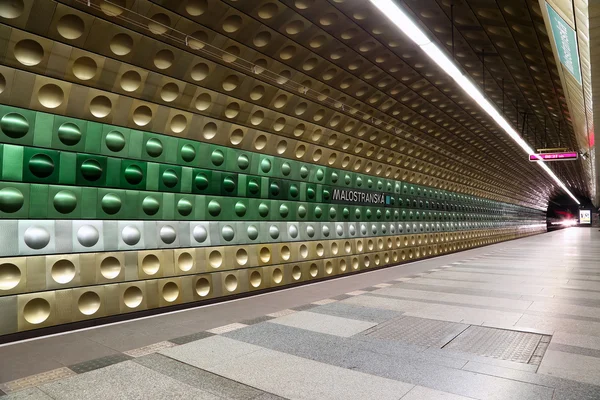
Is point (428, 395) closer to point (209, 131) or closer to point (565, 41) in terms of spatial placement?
point (565, 41)

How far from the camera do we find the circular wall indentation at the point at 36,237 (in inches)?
190

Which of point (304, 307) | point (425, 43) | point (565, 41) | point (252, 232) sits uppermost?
point (425, 43)

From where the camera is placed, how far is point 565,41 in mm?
5520

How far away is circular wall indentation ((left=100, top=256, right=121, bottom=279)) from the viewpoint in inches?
215

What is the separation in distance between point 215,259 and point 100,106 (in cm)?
305

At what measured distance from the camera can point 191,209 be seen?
6703mm

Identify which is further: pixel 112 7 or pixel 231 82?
pixel 231 82

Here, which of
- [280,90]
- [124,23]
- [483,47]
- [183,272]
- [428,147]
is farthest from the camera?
[428,147]

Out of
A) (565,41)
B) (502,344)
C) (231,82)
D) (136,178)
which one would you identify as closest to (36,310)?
(136,178)

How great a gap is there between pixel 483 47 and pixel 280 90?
4810mm

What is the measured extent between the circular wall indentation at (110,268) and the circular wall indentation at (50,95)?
2.14m

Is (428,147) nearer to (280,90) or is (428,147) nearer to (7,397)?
(280,90)

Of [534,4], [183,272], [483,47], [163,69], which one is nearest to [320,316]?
[183,272]

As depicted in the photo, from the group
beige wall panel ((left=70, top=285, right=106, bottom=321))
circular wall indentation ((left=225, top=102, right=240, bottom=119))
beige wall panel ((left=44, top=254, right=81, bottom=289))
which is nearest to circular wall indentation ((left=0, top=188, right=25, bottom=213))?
beige wall panel ((left=44, top=254, right=81, bottom=289))
